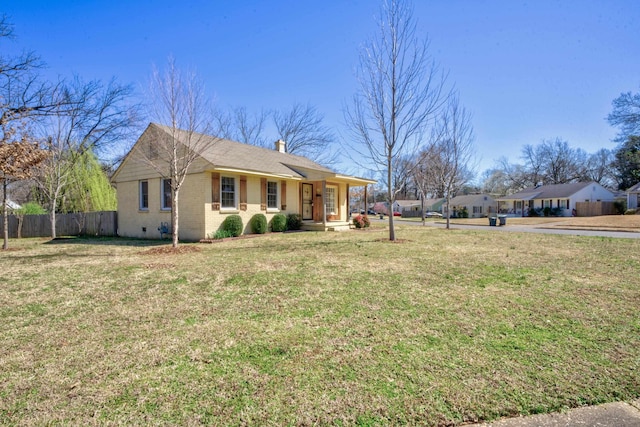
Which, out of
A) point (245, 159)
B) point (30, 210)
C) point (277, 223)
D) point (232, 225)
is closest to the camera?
point (232, 225)

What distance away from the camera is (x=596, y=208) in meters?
36.0

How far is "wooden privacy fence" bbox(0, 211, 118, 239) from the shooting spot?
52.6 ft

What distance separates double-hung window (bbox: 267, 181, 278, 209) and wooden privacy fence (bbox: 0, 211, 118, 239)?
313 inches

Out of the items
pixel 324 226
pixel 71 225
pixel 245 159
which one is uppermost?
pixel 245 159

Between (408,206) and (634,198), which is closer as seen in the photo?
(634,198)

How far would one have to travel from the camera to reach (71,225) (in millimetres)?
16531

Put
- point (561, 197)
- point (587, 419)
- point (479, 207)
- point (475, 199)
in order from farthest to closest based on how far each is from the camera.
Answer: point (475, 199)
point (479, 207)
point (561, 197)
point (587, 419)

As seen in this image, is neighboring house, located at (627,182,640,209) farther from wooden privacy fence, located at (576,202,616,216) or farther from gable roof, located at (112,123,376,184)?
gable roof, located at (112,123,376,184)

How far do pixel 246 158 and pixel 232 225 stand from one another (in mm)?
4042

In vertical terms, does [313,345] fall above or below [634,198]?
below

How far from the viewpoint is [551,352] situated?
3074 mm

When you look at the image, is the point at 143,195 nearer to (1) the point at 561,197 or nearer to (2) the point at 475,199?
(1) the point at 561,197

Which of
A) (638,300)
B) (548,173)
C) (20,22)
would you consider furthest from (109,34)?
(548,173)

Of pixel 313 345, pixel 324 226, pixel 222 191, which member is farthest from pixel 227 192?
pixel 313 345
